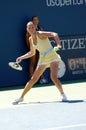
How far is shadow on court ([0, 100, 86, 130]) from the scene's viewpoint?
7.65m

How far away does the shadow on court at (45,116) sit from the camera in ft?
25.1

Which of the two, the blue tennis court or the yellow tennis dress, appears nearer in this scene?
the blue tennis court

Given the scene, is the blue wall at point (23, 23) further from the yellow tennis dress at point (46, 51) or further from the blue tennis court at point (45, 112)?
the yellow tennis dress at point (46, 51)

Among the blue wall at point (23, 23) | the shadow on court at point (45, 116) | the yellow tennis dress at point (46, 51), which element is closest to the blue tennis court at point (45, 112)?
the shadow on court at point (45, 116)

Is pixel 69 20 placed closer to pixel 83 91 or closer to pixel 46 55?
pixel 83 91

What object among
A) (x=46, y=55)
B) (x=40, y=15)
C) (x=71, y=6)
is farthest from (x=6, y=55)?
(x=46, y=55)

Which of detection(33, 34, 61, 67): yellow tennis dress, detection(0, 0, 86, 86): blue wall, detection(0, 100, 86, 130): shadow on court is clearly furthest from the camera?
detection(0, 0, 86, 86): blue wall

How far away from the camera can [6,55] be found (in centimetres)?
1336

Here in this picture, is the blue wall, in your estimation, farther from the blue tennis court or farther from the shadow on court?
the shadow on court

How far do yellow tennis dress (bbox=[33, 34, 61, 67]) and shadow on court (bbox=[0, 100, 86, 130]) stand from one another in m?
0.81

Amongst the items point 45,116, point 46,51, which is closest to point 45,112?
point 45,116

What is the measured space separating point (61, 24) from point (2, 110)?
203 inches

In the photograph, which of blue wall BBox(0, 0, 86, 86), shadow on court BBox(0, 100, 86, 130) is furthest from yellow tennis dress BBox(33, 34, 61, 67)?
blue wall BBox(0, 0, 86, 86)

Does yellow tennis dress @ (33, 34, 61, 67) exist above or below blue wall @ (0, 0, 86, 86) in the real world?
above
